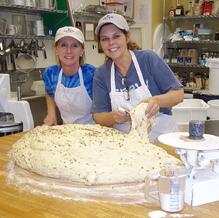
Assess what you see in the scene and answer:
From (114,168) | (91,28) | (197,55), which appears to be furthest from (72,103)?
(197,55)

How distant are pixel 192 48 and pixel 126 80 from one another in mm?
3000

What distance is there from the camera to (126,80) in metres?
1.76

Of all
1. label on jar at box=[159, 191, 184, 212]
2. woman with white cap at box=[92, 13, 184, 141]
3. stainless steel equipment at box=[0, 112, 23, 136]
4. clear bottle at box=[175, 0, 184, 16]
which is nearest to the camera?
label on jar at box=[159, 191, 184, 212]

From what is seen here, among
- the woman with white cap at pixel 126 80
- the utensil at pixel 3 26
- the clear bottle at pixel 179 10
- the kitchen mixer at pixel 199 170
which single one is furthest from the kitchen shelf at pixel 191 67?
the kitchen mixer at pixel 199 170

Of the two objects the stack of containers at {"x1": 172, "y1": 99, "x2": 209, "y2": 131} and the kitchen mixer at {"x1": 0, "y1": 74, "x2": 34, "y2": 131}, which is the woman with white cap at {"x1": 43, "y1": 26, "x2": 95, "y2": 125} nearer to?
the kitchen mixer at {"x1": 0, "y1": 74, "x2": 34, "y2": 131}

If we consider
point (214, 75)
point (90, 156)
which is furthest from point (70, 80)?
point (214, 75)

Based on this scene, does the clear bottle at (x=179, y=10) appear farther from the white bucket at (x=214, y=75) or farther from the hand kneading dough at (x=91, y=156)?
the hand kneading dough at (x=91, y=156)

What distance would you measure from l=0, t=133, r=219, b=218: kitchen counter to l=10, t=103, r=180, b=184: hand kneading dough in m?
0.15

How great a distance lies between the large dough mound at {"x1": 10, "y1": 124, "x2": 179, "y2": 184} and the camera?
121 centimetres

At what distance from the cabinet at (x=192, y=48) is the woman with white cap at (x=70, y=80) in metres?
2.36

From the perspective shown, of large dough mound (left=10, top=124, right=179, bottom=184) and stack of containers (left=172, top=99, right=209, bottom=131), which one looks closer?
large dough mound (left=10, top=124, right=179, bottom=184)

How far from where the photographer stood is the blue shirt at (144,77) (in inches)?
67.1

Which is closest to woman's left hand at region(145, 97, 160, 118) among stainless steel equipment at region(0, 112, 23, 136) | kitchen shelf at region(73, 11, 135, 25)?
stainless steel equipment at region(0, 112, 23, 136)

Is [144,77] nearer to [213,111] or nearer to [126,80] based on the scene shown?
[126,80]
